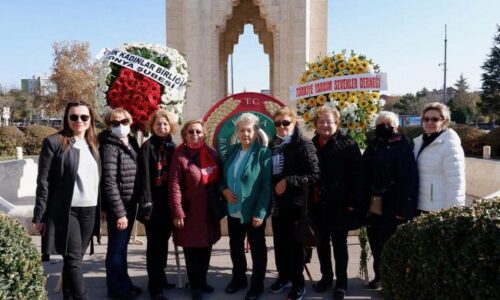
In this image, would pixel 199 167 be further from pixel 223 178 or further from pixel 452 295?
pixel 452 295

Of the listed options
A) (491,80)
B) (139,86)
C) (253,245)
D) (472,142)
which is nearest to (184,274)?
(253,245)

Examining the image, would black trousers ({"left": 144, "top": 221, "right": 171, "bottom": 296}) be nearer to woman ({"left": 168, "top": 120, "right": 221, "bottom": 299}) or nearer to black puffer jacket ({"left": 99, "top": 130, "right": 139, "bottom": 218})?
woman ({"left": 168, "top": 120, "right": 221, "bottom": 299})

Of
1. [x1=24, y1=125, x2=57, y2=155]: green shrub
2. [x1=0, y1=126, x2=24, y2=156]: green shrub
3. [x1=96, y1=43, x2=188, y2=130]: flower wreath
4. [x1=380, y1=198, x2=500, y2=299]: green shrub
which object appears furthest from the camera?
[x1=24, y1=125, x2=57, y2=155]: green shrub

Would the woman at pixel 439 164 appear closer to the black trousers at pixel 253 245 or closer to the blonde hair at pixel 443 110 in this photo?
the blonde hair at pixel 443 110

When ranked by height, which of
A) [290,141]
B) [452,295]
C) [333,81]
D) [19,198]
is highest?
[333,81]

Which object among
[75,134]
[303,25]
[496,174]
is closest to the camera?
[75,134]

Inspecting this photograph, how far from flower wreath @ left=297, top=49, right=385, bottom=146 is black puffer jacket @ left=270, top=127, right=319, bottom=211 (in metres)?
1.26

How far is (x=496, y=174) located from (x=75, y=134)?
10251 mm

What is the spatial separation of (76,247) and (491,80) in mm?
49821

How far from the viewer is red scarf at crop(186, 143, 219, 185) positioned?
176 inches

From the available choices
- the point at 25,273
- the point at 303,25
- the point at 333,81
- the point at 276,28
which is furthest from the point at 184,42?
the point at 25,273

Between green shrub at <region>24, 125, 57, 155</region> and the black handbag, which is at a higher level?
green shrub at <region>24, 125, 57, 155</region>

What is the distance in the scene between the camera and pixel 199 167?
4.46 m

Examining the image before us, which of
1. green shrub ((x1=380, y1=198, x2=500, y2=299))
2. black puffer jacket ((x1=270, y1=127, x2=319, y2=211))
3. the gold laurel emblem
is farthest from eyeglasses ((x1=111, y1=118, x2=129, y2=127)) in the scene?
green shrub ((x1=380, y1=198, x2=500, y2=299))
